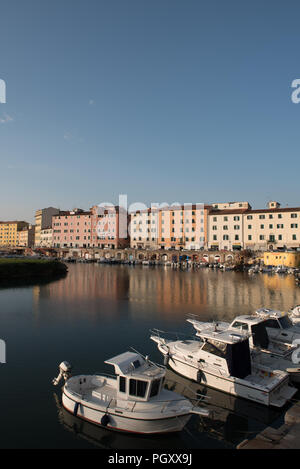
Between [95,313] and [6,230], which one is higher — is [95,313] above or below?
below

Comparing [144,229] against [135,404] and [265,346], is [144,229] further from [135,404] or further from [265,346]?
[135,404]

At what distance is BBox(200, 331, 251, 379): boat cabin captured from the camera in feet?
41.9

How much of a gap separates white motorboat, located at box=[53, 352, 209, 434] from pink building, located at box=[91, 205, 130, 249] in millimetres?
93318

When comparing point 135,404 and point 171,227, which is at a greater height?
point 171,227

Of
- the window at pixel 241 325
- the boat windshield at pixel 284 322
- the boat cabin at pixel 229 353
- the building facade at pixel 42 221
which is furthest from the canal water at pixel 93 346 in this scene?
the building facade at pixel 42 221

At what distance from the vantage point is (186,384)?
13812 mm

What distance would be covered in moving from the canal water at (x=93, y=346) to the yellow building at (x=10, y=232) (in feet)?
415

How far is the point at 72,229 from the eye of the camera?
112438 millimetres

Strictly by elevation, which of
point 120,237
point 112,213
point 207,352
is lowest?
point 207,352

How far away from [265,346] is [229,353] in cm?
432

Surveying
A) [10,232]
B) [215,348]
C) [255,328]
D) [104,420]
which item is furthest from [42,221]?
[104,420]

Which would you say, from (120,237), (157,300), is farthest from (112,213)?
(157,300)
